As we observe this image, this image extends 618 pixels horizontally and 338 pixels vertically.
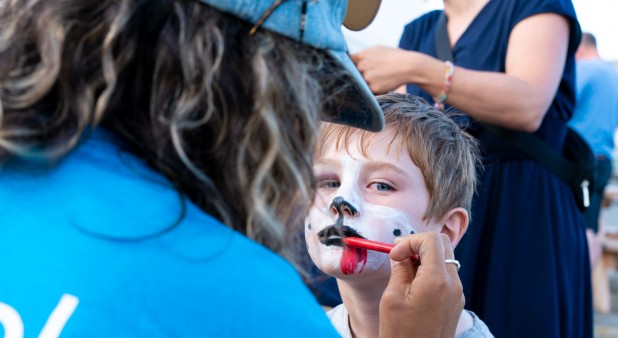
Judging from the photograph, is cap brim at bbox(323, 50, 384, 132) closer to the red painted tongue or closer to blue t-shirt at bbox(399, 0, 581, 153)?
the red painted tongue

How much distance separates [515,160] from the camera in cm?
177

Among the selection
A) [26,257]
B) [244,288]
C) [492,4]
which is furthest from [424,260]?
[492,4]

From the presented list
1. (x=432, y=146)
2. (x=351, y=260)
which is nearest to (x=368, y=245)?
(x=351, y=260)

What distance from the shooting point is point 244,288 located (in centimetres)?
69

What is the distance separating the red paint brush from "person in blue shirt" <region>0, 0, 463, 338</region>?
15.7 inches

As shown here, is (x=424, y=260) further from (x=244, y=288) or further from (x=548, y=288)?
(x=548, y=288)

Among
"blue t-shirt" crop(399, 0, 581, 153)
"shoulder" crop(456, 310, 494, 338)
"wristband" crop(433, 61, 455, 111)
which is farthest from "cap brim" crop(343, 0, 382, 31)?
"shoulder" crop(456, 310, 494, 338)

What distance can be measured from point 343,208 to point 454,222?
0.26 metres

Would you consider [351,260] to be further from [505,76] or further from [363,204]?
[505,76]

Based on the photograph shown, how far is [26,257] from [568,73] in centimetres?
146

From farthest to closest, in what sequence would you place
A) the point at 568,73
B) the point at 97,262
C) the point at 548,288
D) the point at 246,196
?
the point at 568,73 → the point at 548,288 → the point at 246,196 → the point at 97,262

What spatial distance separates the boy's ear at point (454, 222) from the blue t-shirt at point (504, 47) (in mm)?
324

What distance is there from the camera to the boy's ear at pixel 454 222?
149 cm

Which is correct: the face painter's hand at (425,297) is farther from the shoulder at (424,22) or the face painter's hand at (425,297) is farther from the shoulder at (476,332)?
the shoulder at (424,22)
